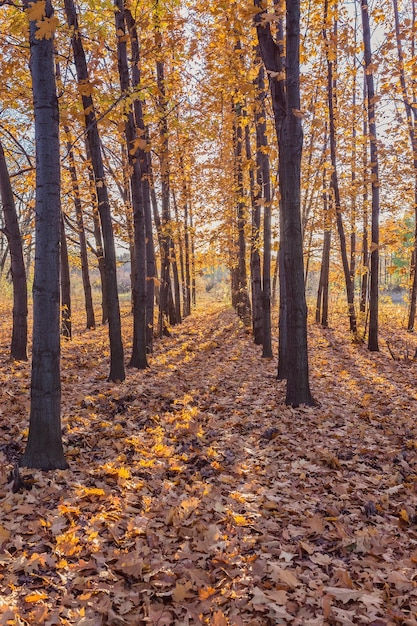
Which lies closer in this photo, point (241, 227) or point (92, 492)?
point (92, 492)

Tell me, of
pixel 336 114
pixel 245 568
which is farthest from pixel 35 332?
pixel 336 114

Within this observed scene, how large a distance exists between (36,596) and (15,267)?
856 centimetres

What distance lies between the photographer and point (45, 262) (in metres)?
4.43

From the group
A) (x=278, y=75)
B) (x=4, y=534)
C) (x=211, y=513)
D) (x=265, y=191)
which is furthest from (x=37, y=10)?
(x=265, y=191)

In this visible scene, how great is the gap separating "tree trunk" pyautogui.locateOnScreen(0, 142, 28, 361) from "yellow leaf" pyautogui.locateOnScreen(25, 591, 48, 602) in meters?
7.92

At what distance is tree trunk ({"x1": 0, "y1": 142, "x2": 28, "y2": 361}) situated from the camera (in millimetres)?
9914

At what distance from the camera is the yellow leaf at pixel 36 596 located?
2775 mm

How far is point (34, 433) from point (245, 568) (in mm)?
2589

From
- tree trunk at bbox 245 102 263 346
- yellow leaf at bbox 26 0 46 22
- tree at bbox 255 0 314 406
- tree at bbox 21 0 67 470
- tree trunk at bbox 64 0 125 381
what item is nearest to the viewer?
yellow leaf at bbox 26 0 46 22

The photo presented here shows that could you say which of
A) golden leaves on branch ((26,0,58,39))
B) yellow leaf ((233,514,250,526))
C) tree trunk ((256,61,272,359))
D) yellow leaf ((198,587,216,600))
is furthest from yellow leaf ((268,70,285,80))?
yellow leaf ((198,587,216,600))

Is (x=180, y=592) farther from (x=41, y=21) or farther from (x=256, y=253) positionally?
(x=256, y=253)

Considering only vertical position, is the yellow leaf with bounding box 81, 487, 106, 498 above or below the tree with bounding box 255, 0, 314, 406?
below

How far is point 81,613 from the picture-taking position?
274cm

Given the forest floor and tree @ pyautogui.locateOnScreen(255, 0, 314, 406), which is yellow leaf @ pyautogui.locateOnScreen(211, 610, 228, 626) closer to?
the forest floor
